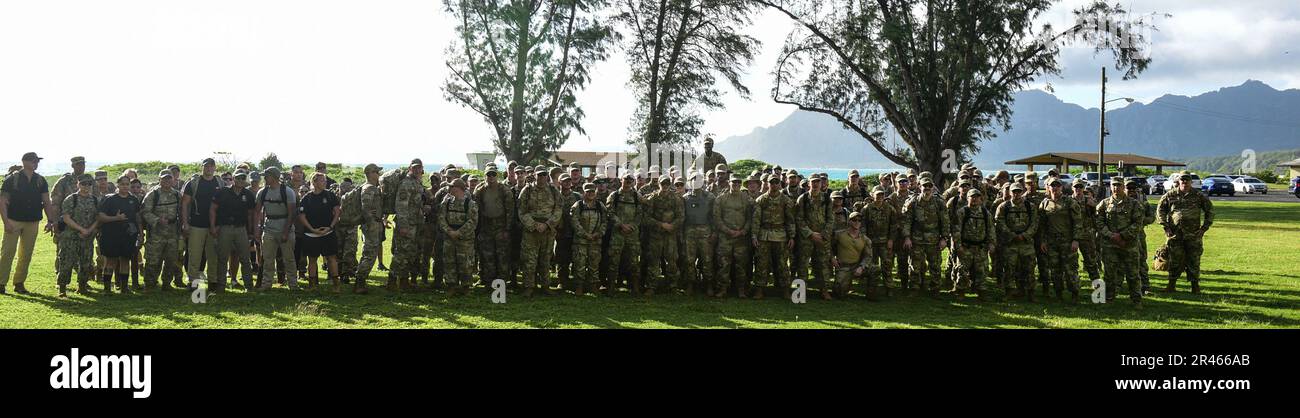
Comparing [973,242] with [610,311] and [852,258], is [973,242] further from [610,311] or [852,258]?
[610,311]

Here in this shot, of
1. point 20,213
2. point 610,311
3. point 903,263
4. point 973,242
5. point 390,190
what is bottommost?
point 610,311

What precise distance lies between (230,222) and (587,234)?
5.19 metres

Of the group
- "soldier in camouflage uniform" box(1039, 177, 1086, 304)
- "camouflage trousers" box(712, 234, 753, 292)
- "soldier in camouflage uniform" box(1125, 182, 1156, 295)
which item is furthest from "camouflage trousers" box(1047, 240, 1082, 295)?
"camouflage trousers" box(712, 234, 753, 292)

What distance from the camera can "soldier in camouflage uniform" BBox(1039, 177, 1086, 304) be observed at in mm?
10001

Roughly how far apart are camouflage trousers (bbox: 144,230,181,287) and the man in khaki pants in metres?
1.55

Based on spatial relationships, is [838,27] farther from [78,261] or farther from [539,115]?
[78,261]

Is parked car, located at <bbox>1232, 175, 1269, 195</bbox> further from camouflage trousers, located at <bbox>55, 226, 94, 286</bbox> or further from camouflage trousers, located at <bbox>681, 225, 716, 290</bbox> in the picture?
camouflage trousers, located at <bbox>55, 226, 94, 286</bbox>

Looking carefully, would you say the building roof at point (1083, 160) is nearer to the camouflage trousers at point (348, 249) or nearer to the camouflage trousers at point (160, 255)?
the camouflage trousers at point (348, 249)

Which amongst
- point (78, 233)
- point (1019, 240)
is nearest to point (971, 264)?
point (1019, 240)

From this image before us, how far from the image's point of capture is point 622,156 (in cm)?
2747

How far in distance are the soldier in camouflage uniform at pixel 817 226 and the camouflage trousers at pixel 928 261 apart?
1.40m

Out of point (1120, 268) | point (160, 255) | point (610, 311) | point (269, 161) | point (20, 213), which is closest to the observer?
point (610, 311)

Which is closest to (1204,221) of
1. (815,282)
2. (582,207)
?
(815,282)

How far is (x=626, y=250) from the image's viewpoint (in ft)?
35.1
